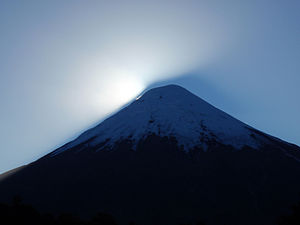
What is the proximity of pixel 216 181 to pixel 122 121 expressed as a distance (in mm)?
32594

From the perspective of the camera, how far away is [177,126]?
4844 centimetres

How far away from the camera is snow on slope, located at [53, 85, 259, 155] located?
43250 millimetres

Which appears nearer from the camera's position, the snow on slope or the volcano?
the volcano

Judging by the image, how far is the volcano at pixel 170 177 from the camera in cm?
2392

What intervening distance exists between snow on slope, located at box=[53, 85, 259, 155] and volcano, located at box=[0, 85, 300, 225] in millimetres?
231

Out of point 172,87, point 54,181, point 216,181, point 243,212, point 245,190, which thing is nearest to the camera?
→ point 243,212

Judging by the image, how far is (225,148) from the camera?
38.8 metres

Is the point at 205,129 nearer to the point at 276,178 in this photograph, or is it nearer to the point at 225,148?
the point at 225,148

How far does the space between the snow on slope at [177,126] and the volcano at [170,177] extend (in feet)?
0.76

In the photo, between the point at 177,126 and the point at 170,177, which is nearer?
the point at 170,177

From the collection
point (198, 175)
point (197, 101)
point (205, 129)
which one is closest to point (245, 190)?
point (198, 175)

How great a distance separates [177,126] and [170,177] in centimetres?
1915

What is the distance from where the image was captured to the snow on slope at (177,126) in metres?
43.2

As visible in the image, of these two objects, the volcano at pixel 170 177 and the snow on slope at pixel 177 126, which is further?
the snow on slope at pixel 177 126
